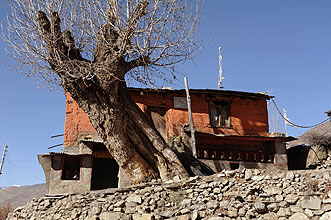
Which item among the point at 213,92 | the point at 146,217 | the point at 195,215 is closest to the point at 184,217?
the point at 195,215

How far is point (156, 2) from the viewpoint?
33.8 feet

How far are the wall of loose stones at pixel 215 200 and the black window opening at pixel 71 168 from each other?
22.2 ft

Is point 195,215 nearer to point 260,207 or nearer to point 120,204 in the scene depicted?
point 260,207

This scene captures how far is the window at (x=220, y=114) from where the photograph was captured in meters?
20.2

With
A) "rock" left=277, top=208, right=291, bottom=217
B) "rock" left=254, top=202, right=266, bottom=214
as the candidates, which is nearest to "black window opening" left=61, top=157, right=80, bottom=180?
"rock" left=254, top=202, right=266, bottom=214

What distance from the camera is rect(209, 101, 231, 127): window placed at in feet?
66.4

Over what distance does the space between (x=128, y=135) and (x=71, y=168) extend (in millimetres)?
7516

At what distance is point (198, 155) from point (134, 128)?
27.0 feet

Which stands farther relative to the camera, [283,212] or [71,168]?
[71,168]

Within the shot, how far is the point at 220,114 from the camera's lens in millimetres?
20375

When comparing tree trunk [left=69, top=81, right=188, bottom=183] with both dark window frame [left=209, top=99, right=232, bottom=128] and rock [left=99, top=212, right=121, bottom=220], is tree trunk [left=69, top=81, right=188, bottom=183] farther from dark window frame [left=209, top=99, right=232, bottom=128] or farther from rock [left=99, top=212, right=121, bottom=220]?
dark window frame [left=209, top=99, right=232, bottom=128]

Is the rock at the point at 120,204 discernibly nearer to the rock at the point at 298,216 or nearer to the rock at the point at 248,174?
the rock at the point at 248,174

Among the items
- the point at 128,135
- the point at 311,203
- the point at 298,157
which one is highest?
the point at 128,135

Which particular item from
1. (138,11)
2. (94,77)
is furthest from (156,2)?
(94,77)
